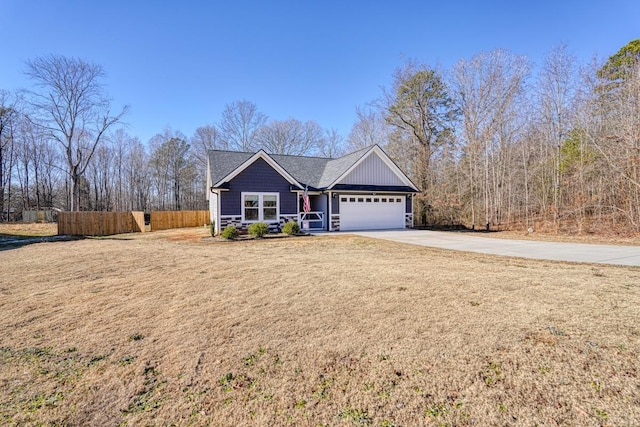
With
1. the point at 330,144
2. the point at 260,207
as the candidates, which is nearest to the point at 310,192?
the point at 260,207

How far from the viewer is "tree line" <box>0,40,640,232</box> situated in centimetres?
1485

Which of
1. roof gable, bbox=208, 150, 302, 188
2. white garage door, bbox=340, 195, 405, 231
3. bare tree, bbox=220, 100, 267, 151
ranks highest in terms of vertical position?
bare tree, bbox=220, 100, 267, 151

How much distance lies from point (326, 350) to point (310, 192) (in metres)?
15.4

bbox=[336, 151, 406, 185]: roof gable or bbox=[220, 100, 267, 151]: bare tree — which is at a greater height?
bbox=[220, 100, 267, 151]: bare tree

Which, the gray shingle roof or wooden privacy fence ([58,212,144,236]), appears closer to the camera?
the gray shingle roof

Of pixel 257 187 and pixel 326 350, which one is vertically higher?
pixel 257 187

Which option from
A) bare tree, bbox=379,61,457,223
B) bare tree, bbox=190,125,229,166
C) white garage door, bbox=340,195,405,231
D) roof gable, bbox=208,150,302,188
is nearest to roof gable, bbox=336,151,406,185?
white garage door, bbox=340,195,405,231

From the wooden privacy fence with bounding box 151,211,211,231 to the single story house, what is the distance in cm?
679

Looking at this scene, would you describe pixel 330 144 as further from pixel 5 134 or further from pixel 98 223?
pixel 5 134

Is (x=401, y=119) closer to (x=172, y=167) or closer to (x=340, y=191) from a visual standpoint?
(x=340, y=191)

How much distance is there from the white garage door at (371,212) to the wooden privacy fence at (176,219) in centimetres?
1379

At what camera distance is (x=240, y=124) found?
3556 cm

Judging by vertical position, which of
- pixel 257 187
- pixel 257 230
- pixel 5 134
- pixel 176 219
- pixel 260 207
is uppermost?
pixel 5 134

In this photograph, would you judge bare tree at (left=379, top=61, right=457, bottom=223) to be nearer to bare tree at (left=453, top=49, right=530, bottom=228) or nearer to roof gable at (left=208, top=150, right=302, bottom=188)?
bare tree at (left=453, top=49, right=530, bottom=228)
